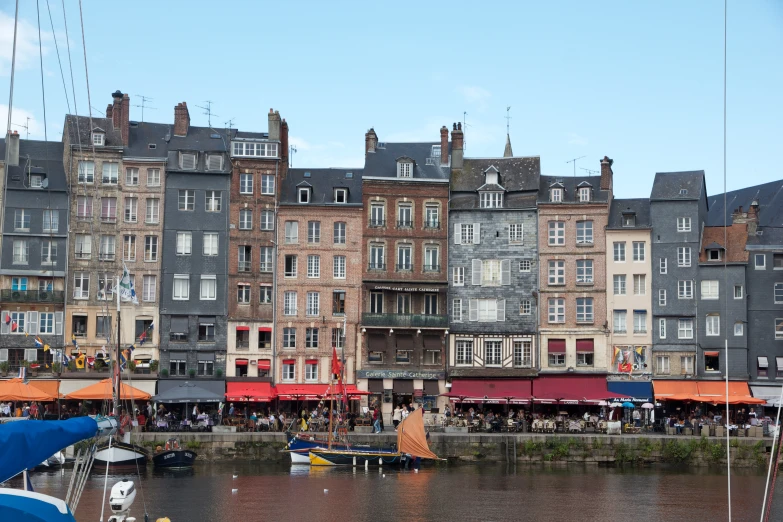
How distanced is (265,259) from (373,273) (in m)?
6.80

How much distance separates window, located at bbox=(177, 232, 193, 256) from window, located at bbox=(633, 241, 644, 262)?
27.5 m

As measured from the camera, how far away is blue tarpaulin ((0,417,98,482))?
1984cm

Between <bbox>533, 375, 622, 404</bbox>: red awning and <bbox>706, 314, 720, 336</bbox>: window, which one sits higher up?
<bbox>706, 314, 720, 336</bbox>: window

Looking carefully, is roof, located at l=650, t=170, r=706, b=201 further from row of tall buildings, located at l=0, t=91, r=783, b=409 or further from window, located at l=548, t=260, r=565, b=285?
window, located at l=548, t=260, r=565, b=285

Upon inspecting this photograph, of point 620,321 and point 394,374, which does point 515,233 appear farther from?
point 394,374

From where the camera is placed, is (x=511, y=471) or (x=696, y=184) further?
(x=696, y=184)

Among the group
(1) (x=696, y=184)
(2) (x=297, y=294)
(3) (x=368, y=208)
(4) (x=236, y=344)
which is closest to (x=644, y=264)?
(1) (x=696, y=184)

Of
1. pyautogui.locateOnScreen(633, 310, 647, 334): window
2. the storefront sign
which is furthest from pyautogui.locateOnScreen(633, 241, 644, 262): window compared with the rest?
the storefront sign

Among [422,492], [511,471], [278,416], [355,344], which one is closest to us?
[422,492]

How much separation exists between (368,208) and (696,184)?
20530 mm

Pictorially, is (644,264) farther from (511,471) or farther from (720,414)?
(511,471)

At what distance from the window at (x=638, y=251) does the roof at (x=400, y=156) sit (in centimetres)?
1250

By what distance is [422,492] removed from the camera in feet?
156

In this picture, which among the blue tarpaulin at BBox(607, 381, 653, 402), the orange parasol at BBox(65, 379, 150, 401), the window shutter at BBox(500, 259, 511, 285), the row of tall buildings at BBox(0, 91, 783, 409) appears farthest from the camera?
the window shutter at BBox(500, 259, 511, 285)
